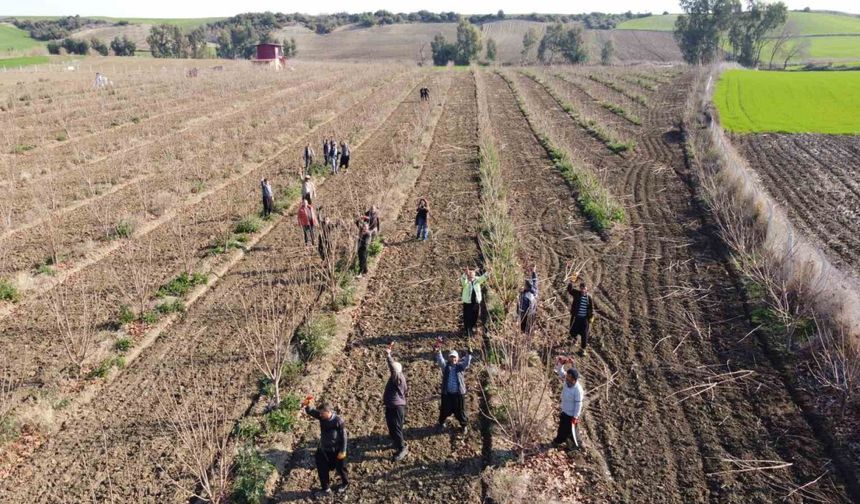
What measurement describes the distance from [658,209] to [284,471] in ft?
49.1

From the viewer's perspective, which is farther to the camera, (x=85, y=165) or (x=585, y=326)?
(x=85, y=165)

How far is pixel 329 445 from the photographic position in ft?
23.6

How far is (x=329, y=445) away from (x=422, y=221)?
9328 millimetres

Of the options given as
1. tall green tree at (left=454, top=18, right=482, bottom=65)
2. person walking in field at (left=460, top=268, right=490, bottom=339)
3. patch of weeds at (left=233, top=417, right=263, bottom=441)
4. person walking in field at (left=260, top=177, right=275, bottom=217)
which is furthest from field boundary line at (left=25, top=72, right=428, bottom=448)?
tall green tree at (left=454, top=18, right=482, bottom=65)

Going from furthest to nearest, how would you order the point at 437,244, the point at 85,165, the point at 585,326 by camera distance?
the point at 85,165
the point at 437,244
the point at 585,326

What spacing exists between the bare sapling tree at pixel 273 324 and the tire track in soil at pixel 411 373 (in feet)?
3.40

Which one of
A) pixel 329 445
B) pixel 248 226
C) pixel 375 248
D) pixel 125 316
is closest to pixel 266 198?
pixel 248 226

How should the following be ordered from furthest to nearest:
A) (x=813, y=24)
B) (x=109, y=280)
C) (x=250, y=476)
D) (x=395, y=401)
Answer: (x=813, y=24), (x=109, y=280), (x=395, y=401), (x=250, y=476)

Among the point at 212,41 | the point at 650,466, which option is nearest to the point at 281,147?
the point at 650,466

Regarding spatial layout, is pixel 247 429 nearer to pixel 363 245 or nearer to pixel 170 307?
pixel 170 307

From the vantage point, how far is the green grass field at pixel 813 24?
12119 centimetres

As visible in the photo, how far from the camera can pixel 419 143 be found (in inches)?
1116

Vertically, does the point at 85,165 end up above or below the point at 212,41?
below

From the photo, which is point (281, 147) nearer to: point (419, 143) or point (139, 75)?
point (419, 143)
